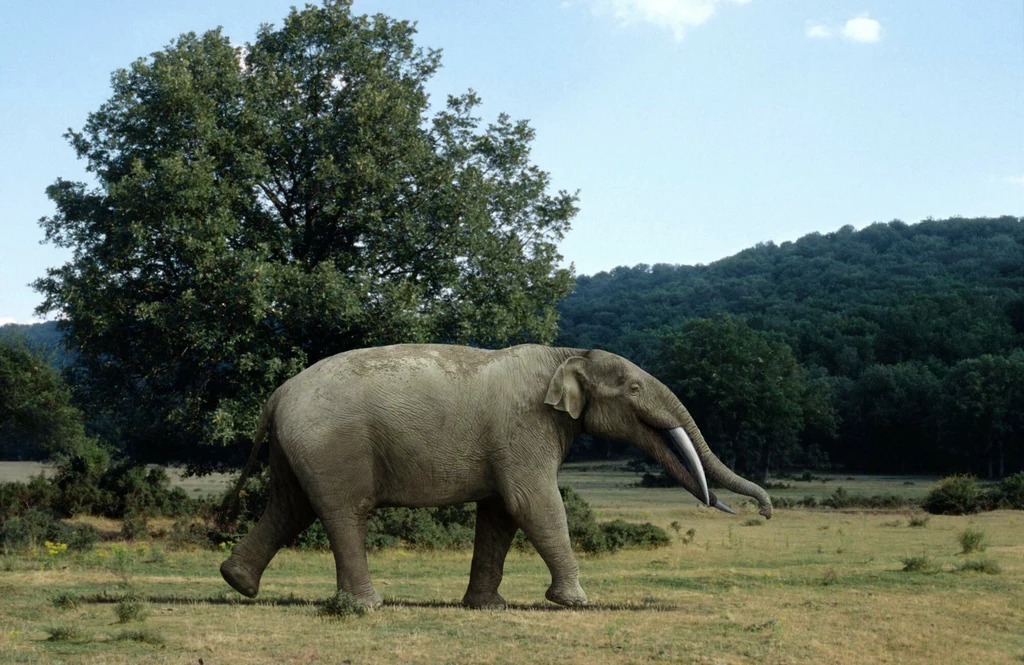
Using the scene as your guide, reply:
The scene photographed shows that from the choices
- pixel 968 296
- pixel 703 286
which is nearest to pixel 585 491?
pixel 968 296

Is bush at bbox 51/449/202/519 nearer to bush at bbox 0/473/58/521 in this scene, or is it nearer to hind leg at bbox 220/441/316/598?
bush at bbox 0/473/58/521

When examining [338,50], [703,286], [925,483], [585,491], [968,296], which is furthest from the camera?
[703,286]

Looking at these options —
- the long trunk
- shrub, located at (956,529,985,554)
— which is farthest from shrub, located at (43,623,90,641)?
shrub, located at (956,529,985,554)

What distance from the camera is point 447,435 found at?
14.0 metres

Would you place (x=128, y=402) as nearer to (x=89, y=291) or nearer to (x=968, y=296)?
(x=89, y=291)

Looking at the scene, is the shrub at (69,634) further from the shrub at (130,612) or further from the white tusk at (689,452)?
the white tusk at (689,452)

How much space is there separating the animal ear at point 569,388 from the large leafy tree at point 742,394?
2113 inches

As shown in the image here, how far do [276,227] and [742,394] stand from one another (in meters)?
46.8

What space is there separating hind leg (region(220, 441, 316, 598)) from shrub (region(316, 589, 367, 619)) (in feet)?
5.84

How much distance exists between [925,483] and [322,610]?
186 feet

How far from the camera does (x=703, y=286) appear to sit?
459 feet

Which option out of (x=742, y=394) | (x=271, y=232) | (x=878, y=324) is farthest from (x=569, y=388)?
(x=878, y=324)

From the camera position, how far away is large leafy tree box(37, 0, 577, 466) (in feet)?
75.6

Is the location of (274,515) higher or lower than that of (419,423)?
lower
